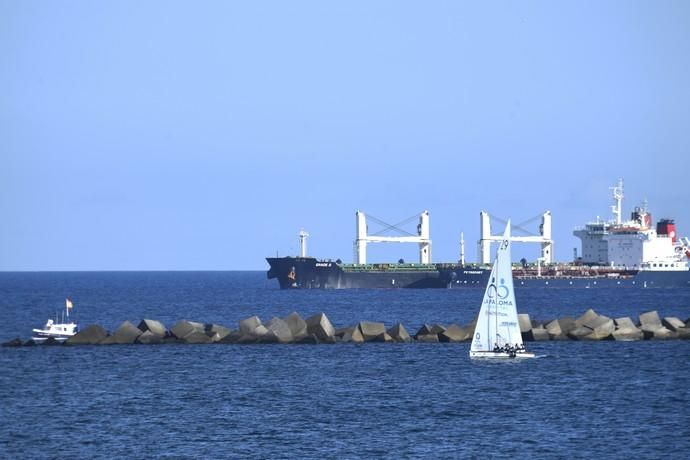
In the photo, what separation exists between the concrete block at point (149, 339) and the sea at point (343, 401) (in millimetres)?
839

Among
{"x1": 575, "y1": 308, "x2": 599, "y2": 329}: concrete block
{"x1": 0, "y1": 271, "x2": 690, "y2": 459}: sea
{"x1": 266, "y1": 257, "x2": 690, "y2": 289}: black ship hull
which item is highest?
{"x1": 266, "y1": 257, "x2": 690, "y2": 289}: black ship hull

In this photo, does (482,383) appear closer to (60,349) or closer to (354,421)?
(354,421)

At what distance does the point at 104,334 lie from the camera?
201ft

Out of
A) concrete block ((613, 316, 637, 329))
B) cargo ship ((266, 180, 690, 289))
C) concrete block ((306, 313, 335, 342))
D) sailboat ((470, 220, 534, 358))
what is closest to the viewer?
sailboat ((470, 220, 534, 358))

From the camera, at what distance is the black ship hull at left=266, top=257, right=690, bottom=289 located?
136875mm

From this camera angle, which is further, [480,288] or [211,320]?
[480,288]

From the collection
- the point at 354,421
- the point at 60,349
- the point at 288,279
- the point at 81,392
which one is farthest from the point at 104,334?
the point at 288,279

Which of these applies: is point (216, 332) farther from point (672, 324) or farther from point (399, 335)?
point (672, 324)

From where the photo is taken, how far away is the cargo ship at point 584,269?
136375 mm

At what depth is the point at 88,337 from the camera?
60.9m

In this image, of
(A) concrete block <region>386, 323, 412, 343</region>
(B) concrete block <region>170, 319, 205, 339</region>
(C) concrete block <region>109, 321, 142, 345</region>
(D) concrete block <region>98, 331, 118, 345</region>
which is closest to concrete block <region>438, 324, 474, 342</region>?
(A) concrete block <region>386, 323, 412, 343</region>

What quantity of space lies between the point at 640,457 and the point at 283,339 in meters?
29.8

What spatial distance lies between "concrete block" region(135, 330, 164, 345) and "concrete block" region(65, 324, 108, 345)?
1.56 m

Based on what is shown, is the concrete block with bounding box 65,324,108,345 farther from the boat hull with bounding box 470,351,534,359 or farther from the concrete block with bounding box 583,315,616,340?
the concrete block with bounding box 583,315,616,340
